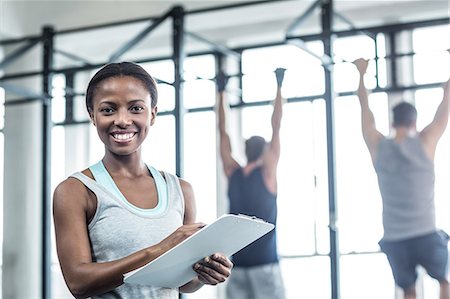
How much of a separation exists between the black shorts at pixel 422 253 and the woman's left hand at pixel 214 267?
3.55m

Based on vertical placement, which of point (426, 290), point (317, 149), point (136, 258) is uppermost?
point (317, 149)

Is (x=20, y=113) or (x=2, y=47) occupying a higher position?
(x=2, y=47)

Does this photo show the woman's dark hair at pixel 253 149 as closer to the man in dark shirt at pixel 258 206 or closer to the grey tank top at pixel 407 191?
the man in dark shirt at pixel 258 206

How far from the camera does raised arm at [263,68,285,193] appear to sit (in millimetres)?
5277

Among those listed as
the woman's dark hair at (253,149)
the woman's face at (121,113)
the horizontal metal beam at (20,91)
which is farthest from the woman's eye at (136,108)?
the horizontal metal beam at (20,91)

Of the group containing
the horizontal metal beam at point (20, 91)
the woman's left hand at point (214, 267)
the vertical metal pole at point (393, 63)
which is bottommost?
the woman's left hand at point (214, 267)

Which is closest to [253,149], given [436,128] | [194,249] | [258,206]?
[258,206]

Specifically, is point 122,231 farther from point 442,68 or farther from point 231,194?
point 442,68

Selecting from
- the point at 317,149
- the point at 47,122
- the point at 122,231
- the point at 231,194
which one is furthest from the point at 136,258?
the point at 317,149

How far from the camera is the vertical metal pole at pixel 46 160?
586cm

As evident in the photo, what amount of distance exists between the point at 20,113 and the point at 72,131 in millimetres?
588

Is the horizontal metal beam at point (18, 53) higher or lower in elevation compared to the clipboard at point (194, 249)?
higher

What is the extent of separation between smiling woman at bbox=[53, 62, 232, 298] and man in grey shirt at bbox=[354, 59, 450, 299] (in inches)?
139

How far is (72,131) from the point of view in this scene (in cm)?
782
